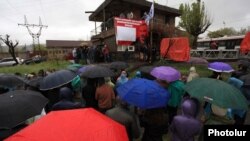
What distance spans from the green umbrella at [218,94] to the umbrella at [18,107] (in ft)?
8.15

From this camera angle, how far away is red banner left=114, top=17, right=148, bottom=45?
16422mm

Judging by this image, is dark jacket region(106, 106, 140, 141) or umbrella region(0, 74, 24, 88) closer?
dark jacket region(106, 106, 140, 141)

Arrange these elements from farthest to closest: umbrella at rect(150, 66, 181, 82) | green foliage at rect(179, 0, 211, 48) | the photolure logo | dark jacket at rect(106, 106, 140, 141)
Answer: green foliage at rect(179, 0, 211, 48)
umbrella at rect(150, 66, 181, 82)
dark jacket at rect(106, 106, 140, 141)
the photolure logo

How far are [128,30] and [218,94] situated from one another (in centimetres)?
1388

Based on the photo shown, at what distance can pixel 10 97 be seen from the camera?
3160mm

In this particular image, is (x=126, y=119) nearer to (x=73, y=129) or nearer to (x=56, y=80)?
(x=73, y=129)

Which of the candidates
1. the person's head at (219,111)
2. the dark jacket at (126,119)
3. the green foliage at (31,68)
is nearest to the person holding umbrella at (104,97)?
the dark jacket at (126,119)

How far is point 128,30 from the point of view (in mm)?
16938

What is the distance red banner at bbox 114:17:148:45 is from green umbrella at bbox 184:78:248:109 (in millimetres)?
13035

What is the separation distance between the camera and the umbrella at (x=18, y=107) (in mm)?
2730

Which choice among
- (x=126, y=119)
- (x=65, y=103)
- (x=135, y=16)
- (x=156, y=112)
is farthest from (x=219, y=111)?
(x=135, y=16)

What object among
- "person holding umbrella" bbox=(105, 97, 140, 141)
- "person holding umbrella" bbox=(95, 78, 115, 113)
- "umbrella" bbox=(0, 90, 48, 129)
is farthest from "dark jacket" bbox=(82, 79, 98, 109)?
"umbrella" bbox=(0, 90, 48, 129)

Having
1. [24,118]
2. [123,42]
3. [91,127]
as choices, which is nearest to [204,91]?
[91,127]

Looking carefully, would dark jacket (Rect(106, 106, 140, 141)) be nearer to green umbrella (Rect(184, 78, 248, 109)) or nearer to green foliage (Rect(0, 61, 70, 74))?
green umbrella (Rect(184, 78, 248, 109))
